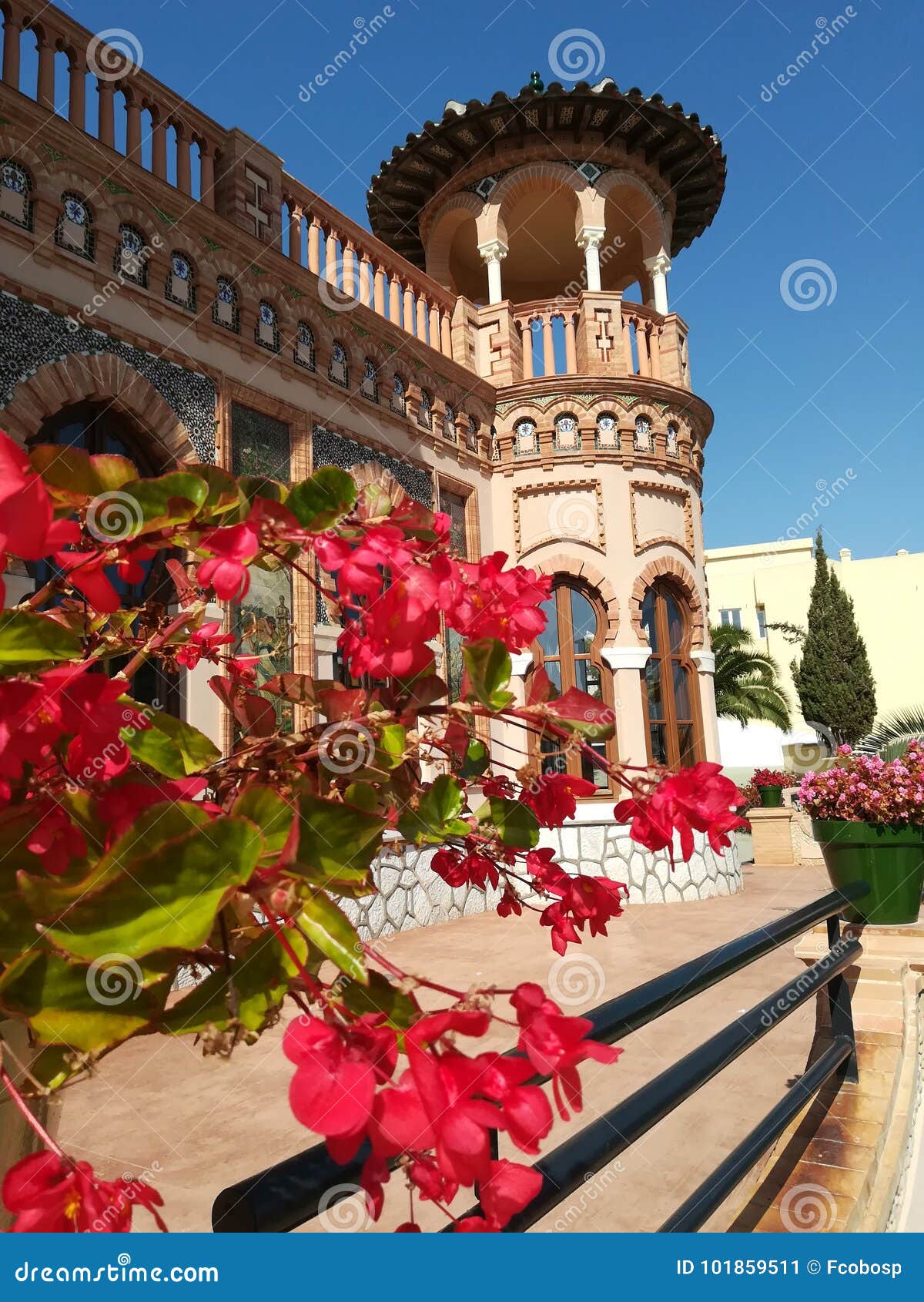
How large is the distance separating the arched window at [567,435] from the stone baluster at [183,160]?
15.5 feet

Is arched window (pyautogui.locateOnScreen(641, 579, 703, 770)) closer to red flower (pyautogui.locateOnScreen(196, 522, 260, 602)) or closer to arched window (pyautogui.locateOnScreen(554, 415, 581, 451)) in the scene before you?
arched window (pyautogui.locateOnScreen(554, 415, 581, 451))

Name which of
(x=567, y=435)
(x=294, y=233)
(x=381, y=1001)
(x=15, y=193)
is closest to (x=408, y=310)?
(x=294, y=233)

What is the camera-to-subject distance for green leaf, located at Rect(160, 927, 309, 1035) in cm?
54

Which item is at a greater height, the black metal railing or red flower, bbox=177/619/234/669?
red flower, bbox=177/619/234/669

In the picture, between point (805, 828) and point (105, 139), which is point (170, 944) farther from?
point (805, 828)

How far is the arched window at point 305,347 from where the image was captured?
714cm

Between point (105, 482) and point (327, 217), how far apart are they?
307 inches

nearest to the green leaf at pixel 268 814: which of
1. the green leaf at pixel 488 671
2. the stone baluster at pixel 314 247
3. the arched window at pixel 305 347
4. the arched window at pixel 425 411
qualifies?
the green leaf at pixel 488 671

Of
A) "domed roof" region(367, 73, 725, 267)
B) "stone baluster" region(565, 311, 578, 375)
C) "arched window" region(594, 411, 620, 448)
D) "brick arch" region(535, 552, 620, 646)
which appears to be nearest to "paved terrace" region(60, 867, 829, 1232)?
"brick arch" region(535, 552, 620, 646)

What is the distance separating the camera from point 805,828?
1307 centimetres

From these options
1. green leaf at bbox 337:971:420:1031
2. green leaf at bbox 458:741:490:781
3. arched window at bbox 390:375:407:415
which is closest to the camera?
green leaf at bbox 337:971:420:1031

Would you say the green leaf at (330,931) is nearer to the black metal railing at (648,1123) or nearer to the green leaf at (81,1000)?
the green leaf at (81,1000)

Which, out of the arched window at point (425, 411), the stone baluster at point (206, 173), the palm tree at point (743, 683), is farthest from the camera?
the palm tree at point (743, 683)

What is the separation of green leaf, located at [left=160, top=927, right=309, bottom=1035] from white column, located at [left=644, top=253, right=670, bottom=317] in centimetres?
1115
